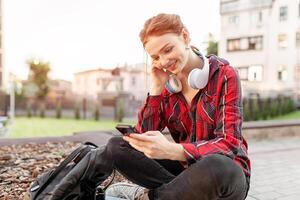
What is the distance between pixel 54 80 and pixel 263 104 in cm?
1397

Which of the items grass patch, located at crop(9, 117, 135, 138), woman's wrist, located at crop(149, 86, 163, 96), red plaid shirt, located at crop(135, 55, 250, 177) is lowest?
grass patch, located at crop(9, 117, 135, 138)

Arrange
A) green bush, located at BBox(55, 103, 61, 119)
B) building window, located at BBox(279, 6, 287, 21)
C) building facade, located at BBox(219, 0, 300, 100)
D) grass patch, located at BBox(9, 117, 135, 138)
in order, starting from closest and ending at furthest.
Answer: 1. grass patch, located at BBox(9, 117, 135, 138)
2. building facade, located at BBox(219, 0, 300, 100)
3. building window, located at BBox(279, 6, 287, 21)
4. green bush, located at BBox(55, 103, 61, 119)

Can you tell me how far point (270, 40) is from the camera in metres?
11.9

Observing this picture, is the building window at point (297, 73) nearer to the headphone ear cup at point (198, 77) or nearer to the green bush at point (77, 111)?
the green bush at point (77, 111)

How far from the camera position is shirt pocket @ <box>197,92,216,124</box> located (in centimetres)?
134

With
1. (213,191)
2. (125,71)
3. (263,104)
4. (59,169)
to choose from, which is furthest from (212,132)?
(125,71)

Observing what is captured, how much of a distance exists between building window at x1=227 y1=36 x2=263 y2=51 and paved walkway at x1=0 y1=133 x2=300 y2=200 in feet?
27.1

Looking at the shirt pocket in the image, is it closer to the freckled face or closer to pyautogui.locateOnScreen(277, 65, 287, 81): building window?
the freckled face

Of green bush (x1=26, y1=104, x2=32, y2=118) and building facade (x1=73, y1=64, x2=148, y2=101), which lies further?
green bush (x1=26, y1=104, x2=32, y2=118)

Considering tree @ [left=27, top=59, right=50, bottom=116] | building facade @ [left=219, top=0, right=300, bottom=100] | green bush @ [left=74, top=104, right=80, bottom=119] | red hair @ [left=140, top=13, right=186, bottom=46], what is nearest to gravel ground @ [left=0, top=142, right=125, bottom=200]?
red hair @ [left=140, top=13, right=186, bottom=46]

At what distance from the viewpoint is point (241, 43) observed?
1367 cm

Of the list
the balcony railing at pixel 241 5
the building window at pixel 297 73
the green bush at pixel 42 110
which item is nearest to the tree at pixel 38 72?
the green bush at pixel 42 110

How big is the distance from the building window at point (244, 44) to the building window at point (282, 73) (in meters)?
1.34

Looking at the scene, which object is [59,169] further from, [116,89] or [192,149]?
[116,89]
